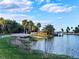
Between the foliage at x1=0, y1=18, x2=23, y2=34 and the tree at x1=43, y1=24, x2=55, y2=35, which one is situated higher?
the foliage at x1=0, y1=18, x2=23, y2=34

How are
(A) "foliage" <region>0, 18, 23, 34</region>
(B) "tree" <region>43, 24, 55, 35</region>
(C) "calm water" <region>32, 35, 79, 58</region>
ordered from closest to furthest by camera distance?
(C) "calm water" <region>32, 35, 79, 58</region>, (A) "foliage" <region>0, 18, 23, 34</region>, (B) "tree" <region>43, 24, 55, 35</region>

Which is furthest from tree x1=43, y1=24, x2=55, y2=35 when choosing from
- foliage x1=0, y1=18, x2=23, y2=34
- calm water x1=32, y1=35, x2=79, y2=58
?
foliage x1=0, y1=18, x2=23, y2=34

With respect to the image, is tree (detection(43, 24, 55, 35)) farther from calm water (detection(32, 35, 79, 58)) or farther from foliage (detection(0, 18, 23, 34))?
foliage (detection(0, 18, 23, 34))

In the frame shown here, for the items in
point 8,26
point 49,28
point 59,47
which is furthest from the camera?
point 49,28

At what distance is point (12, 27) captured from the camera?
34.0 m

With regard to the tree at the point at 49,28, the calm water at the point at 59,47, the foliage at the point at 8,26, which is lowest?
the calm water at the point at 59,47

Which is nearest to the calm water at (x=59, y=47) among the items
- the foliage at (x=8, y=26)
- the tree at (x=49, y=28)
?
the foliage at (x=8, y=26)

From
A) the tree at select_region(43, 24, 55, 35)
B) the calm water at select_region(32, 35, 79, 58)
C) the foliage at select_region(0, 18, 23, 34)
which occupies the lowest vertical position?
the calm water at select_region(32, 35, 79, 58)

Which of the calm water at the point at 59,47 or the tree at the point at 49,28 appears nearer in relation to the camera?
A: the calm water at the point at 59,47

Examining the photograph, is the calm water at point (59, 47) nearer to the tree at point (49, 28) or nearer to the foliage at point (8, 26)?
the foliage at point (8, 26)

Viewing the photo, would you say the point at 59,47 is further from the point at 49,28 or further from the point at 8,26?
the point at 49,28

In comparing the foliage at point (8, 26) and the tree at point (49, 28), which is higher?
the foliage at point (8, 26)

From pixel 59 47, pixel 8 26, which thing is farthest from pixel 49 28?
pixel 59 47

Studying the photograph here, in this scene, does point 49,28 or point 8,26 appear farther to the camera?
point 49,28
